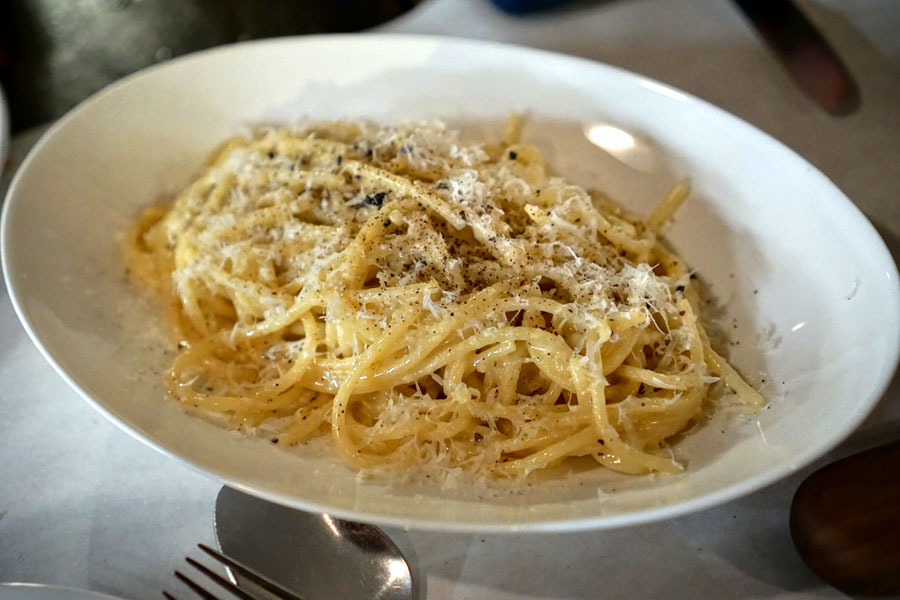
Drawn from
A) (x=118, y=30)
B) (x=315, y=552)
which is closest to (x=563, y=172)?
(x=315, y=552)

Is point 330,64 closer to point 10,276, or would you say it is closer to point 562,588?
point 10,276

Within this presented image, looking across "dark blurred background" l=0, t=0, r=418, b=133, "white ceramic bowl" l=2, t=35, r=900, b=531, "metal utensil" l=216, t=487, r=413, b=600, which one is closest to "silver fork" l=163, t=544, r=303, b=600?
"metal utensil" l=216, t=487, r=413, b=600

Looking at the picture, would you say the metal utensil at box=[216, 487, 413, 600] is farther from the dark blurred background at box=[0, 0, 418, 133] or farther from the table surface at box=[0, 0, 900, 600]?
the dark blurred background at box=[0, 0, 418, 133]

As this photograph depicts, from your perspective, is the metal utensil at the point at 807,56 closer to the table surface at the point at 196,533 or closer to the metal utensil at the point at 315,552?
the table surface at the point at 196,533

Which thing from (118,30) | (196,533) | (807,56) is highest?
(807,56)

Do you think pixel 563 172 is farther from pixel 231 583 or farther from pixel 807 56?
pixel 231 583
